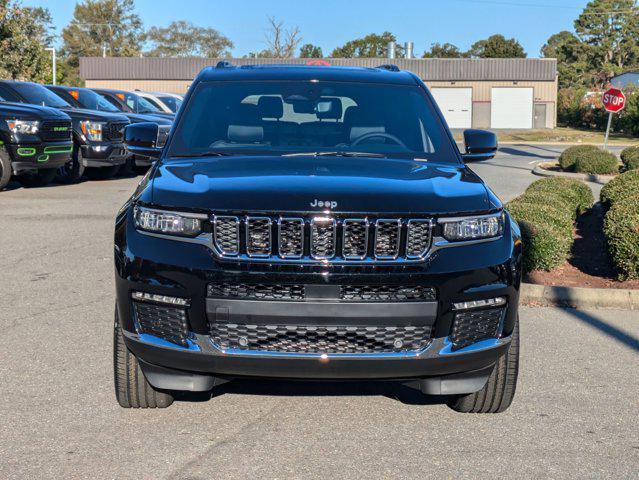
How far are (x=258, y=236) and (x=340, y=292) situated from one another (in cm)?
44

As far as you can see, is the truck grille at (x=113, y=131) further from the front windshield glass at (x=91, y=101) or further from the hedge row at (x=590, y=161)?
the hedge row at (x=590, y=161)

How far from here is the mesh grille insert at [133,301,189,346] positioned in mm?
4180

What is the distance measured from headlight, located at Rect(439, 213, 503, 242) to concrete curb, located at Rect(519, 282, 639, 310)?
3.64 metres

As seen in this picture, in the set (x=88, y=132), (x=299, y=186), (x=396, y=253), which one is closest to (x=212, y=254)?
(x=299, y=186)

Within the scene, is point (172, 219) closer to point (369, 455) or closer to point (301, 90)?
point (369, 455)

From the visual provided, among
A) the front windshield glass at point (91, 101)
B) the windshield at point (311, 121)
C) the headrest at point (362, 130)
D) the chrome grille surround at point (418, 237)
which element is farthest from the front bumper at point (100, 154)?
the chrome grille surround at point (418, 237)

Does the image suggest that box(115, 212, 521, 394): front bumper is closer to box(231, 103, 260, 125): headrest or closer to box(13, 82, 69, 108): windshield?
box(231, 103, 260, 125): headrest

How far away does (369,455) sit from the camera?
14.1 ft

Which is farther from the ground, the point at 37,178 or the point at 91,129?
the point at 91,129

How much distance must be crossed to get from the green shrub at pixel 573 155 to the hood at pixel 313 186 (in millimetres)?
19885

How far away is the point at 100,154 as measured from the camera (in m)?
17.5

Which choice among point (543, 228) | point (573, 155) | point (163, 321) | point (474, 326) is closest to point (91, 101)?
point (573, 155)

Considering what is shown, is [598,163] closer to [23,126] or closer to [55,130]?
[55,130]

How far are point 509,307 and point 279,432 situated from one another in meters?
1.25
